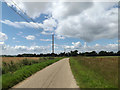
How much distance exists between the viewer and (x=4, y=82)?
634 cm

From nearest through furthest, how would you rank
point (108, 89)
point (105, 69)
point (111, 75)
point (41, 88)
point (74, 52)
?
point (108, 89) < point (41, 88) < point (111, 75) < point (105, 69) < point (74, 52)

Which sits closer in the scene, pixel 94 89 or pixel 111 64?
pixel 94 89

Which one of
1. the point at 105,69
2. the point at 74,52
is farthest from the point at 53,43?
the point at 74,52

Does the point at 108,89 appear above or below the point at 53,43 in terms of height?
below

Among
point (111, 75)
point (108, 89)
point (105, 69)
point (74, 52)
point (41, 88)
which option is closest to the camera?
point (108, 89)

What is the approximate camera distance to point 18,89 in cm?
582

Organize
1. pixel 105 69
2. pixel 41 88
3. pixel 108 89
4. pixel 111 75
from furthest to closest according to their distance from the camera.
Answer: pixel 105 69, pixel 111 75, pixel 41 88, pixel 108 89

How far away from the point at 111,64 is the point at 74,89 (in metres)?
2.89

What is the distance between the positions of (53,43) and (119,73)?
32052 mm

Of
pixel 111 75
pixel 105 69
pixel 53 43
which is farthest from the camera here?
pixel 53 43

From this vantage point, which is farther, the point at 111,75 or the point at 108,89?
the point at 111,75

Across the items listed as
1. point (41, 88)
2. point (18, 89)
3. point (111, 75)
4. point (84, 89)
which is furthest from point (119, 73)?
point (18, 89)

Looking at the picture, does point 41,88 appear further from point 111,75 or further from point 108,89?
point 111,75

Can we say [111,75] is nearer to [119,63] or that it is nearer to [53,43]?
[119,63]
